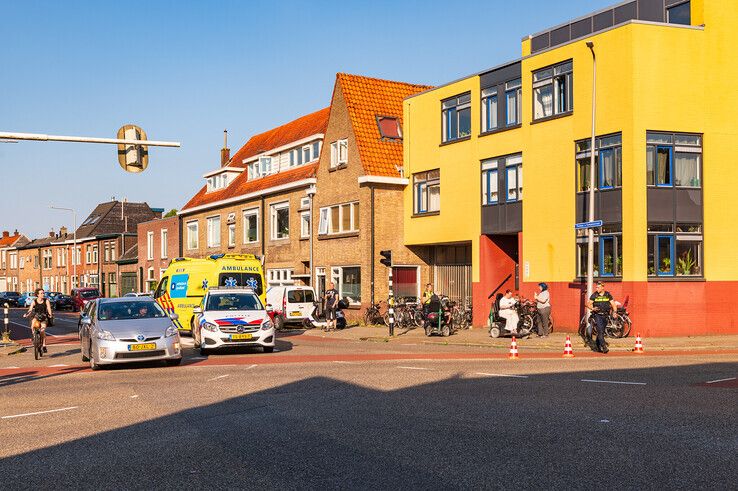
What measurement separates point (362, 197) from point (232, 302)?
1601 centimetres

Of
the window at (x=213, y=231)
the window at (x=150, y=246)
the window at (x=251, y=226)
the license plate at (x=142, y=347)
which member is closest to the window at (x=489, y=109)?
the window at (x=251, y=226)

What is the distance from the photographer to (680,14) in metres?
29.5

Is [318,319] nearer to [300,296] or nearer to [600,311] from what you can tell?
[300,296]

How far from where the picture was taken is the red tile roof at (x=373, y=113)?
128 ft

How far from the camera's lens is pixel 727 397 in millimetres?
12445

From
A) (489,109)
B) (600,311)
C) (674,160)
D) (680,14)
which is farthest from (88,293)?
(600,311)

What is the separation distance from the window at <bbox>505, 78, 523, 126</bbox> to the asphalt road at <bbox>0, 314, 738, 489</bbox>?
15972 millimetres

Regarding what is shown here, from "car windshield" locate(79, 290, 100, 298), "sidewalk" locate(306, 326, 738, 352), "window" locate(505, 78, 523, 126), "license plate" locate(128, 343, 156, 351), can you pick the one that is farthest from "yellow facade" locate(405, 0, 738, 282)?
"car windshield" locate(79, 290, 100, 298)

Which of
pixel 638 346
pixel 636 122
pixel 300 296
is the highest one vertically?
pixel 636 122

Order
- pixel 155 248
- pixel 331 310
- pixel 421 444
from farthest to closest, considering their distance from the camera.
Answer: pixel 155 248, pixel 331 310, pixel 421 444

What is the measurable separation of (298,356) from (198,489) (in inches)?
571

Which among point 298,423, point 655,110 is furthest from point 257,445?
point 655,110

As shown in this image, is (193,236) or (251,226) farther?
(193,236)

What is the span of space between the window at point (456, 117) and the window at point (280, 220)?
1205 cm
